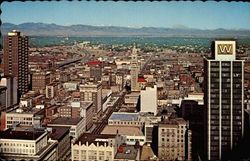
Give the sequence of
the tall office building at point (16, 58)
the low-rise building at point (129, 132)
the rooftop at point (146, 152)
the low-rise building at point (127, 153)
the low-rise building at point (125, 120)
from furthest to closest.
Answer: the tall office building at point (16, 58) → the low-rise building at point (125, 120) → the low-rise building at point (129, 132) → the rooftop at point (146, 152) → the low-rise building at point (127, 153)

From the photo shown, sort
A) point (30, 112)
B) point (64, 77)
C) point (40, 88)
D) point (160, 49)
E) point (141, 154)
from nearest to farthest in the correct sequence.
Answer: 1. point (141, 154)
2. point (30, 112)
3. point (40, 88)
4. point (64, 77)
5. point (160, 49)

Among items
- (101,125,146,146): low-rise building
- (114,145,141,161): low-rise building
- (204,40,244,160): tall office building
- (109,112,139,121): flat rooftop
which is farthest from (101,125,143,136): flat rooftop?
(204,40,244,160): tall office building

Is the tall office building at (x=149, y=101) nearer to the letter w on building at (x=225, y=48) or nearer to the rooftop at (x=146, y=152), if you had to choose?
the rooftop at (x=146, y=152)

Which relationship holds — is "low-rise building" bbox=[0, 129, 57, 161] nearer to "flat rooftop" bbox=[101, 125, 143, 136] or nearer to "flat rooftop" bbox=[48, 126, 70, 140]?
"flat rooftop" bbox=[48, 126, 70, 140]

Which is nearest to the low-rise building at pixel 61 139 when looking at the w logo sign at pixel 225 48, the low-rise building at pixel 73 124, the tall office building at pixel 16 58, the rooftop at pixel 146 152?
the low-rise building at pixel 73 124

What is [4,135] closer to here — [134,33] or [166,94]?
[166,94]

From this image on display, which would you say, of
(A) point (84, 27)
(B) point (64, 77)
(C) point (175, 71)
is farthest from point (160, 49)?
(B) point (64, 77)
